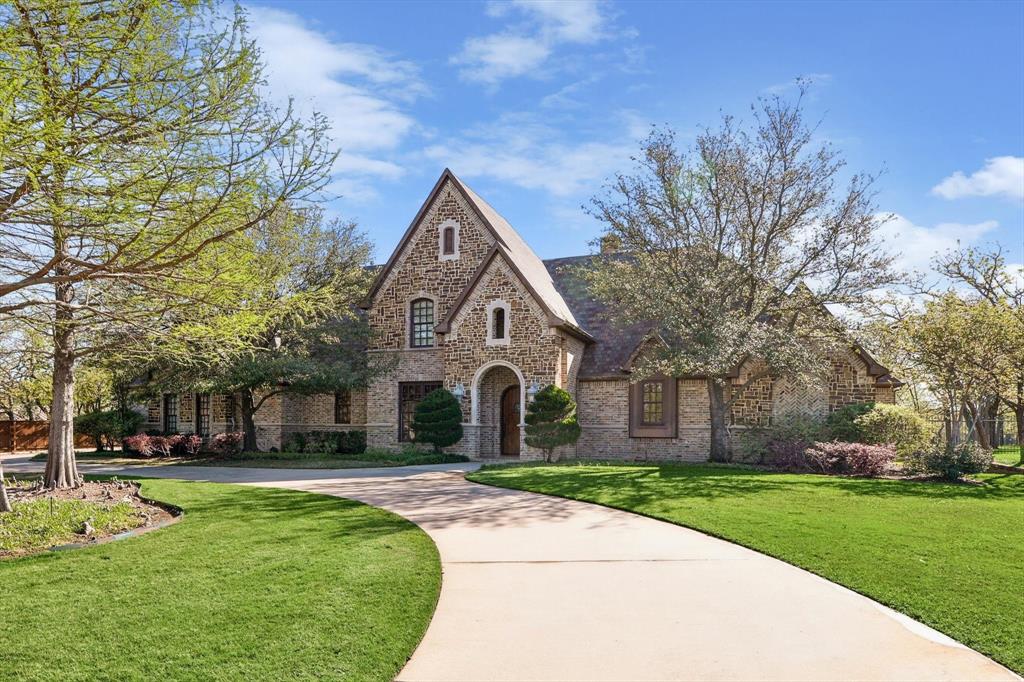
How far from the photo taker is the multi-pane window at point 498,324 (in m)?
22.8

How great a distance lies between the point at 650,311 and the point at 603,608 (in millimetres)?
14260

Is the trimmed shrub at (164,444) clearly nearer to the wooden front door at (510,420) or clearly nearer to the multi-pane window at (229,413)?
the multi-pane window at (229,413)

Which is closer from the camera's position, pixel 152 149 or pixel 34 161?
pixel 34 161

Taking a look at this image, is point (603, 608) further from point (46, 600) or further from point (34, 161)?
point (34, 161)

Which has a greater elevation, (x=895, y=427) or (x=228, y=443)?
(x=895, y=427)

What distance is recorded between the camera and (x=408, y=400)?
83.7ft

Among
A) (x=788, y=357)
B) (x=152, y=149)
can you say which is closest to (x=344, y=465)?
(x=788, y=357)

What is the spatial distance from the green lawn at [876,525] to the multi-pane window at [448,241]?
1033 centimetres

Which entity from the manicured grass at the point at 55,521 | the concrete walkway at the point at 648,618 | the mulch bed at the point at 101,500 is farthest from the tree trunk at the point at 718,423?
the manicured grass at the point at 55,521

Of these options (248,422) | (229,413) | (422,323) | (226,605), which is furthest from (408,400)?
(226,605)

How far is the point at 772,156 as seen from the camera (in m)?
19.5

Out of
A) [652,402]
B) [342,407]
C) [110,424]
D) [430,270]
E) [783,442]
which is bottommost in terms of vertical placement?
[783,442]

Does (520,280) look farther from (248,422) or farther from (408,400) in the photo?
(248,422)

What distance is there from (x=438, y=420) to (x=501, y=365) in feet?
8.86
